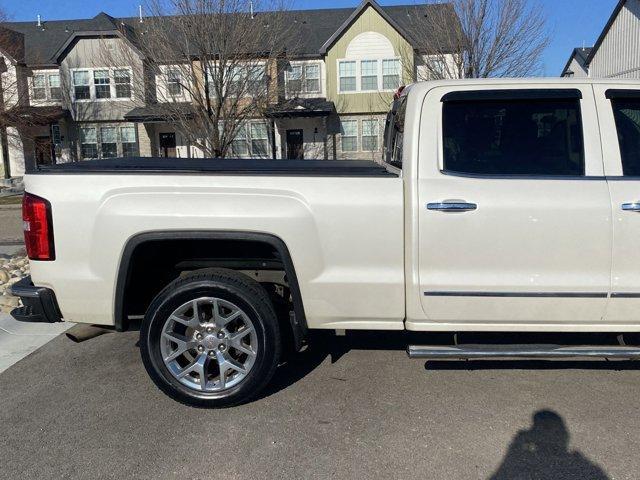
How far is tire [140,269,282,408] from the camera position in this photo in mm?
3531

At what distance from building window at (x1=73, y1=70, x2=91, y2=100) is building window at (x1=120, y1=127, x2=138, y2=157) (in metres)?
2.50

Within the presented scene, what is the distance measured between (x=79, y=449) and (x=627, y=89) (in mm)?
3962

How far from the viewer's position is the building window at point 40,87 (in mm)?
28766

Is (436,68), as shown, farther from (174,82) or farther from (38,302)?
(38,302)

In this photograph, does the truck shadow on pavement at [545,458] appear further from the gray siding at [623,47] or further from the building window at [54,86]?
the building window at [54,86]

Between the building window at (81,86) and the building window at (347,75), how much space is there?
521 inches

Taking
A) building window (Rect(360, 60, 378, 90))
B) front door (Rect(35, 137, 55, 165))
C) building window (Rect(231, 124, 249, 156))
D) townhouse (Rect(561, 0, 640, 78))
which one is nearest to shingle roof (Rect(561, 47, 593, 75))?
townhouse (Rect(561, 0, 640, 78))

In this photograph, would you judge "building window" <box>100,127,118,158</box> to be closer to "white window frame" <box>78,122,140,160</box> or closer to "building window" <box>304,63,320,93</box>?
"white window frame" <box>78,122,140,160</box>

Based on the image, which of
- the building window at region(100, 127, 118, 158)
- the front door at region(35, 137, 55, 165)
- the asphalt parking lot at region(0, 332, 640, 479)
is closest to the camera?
the asphalt parking lot at region(0, 332, 640, 479)

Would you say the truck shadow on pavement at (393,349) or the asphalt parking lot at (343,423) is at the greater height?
the truck shadow on pavement at (393,349)

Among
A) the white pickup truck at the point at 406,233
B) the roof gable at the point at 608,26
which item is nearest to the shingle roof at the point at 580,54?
the roof gable at the point at 608,26

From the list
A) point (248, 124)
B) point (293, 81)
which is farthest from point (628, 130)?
point (248, 124)

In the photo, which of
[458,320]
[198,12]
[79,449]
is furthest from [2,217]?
[458,320]

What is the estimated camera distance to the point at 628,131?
11.6 feet
